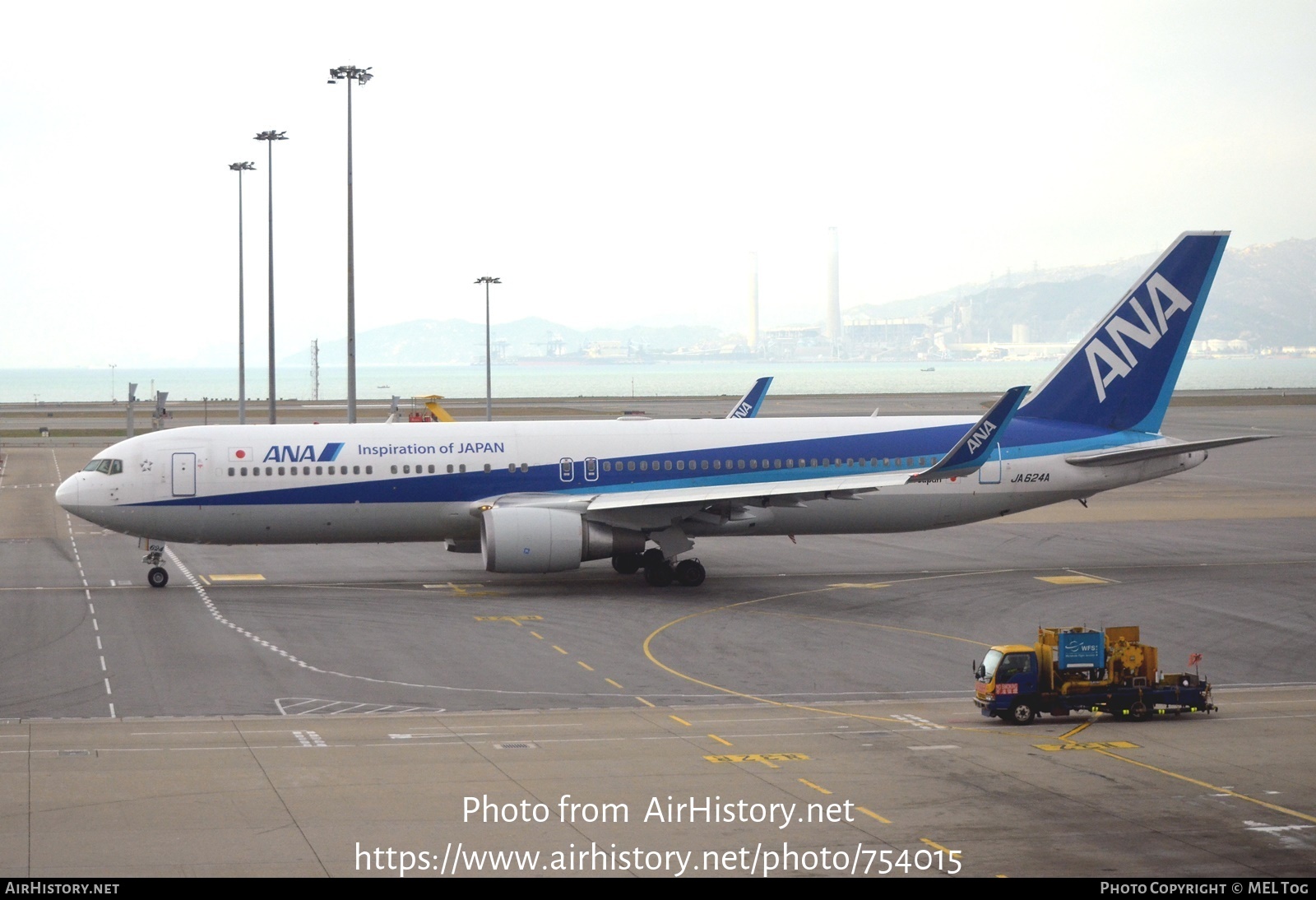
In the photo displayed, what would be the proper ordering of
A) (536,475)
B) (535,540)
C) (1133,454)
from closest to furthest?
(535,540) → (536,475) → (1133,454)

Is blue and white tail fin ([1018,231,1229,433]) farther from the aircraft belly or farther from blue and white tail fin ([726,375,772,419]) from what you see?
the aircraft belly

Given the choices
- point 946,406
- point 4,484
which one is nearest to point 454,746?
point 4,484

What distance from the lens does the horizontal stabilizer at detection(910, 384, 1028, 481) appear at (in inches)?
1412

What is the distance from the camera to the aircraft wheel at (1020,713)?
79.3ft

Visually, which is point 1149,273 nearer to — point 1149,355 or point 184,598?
point 1149,355

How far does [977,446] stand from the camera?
36.1m

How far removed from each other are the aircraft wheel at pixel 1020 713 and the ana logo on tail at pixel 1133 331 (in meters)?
21.9

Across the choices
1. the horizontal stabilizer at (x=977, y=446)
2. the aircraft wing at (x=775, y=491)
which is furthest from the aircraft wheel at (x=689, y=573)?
the horizontal stabilizer at (x=977, y=446)

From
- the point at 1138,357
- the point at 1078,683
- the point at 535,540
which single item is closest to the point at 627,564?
the point at 535,540

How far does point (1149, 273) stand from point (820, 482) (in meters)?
13.8

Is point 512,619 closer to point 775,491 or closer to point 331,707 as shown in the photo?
point 775,491

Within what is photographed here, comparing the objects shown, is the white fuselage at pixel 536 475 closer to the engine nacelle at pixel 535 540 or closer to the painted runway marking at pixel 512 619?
the engine nacelle at pixel 535 540

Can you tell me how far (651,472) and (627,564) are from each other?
112 inches

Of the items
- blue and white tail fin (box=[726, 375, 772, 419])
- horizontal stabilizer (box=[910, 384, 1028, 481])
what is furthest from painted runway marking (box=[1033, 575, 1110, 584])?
blue and white tail fin (box=[726, 375, 772, 419])
